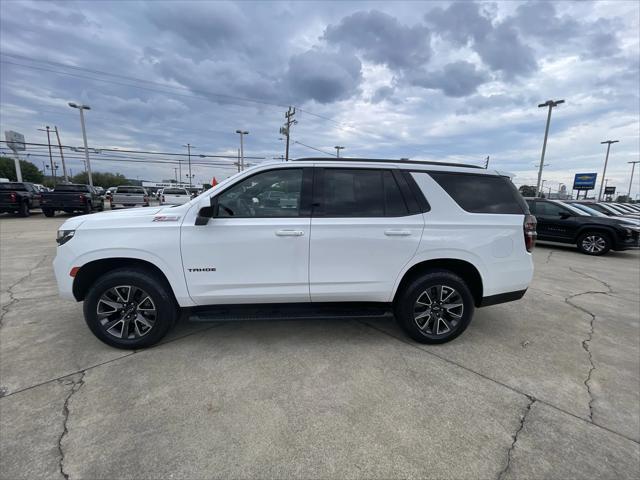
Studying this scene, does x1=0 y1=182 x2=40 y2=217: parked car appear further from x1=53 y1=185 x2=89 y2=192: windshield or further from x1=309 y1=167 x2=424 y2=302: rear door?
x1=309 y1=167 x2=424 y2=302: rear door

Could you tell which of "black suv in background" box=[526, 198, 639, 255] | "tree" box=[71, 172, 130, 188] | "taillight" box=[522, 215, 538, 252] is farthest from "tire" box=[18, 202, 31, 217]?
"tree" box=[71, 172, 130, 188]

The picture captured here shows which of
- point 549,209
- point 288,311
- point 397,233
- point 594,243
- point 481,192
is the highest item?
point 481,192

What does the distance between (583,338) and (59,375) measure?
5.55 m

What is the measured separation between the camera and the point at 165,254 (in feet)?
10.1

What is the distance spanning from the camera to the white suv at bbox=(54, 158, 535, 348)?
10.1 feet

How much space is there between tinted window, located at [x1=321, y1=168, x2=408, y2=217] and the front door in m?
0.24

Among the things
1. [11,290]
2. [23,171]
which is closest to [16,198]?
[11,290]

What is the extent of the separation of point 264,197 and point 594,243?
11113 millimetres

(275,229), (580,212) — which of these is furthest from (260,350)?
(580,212)

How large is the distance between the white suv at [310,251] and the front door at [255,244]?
1 cm

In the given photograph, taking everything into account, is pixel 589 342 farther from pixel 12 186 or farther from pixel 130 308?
pixel 12 186

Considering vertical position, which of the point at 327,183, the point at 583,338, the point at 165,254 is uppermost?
the point at 327,183

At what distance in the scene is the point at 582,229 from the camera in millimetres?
9938

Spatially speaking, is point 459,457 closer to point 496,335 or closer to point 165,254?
point 496,335
